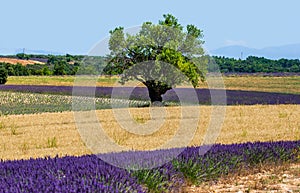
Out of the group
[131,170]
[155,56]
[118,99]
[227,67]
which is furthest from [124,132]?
[227,67]

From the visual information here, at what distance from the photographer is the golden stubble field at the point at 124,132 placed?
1149 centimetres

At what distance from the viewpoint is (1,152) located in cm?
1115

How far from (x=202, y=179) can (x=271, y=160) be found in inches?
77.2

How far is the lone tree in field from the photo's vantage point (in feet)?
87.4

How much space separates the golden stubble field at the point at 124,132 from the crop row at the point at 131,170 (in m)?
2.64

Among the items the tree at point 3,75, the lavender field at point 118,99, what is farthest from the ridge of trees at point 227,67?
the lavender field at point 118,99

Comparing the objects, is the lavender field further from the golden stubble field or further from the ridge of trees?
→ the ridge of trees

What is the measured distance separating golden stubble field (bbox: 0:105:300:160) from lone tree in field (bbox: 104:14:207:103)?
5.98 metres

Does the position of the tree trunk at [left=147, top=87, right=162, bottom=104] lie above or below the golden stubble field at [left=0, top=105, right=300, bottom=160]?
above

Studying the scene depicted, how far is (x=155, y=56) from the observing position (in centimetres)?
2712

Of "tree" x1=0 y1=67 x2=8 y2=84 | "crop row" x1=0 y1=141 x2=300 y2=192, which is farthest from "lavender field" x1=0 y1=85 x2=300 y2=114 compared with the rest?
"crop row" x1=0 y1=141 x2=300 y2=192

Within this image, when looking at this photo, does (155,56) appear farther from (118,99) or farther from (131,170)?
(131,170)

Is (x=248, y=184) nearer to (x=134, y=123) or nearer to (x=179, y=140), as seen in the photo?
(x=179, y=140)

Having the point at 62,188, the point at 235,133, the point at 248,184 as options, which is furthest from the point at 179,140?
the point at 62,188
